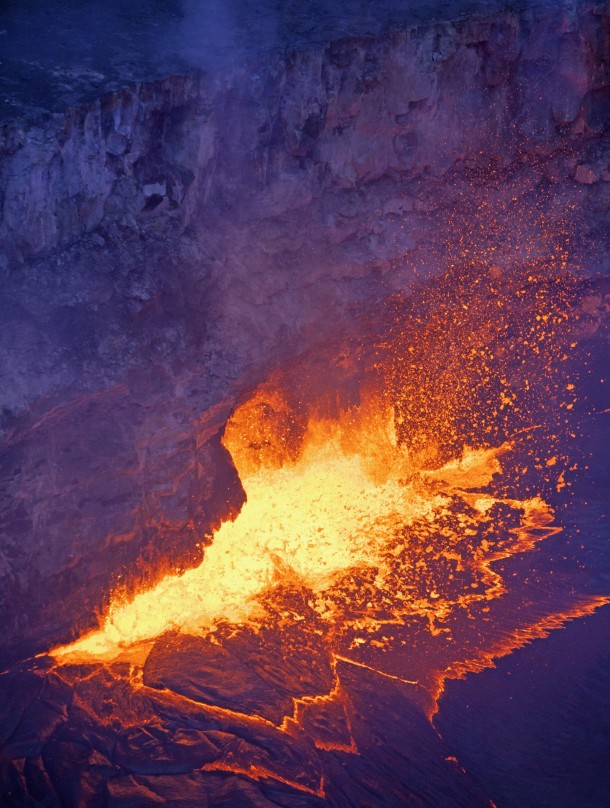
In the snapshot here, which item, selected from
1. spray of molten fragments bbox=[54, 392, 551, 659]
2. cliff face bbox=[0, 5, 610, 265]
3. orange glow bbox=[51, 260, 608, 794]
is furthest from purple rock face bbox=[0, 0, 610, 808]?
spray of molten fragments bbox=[54, 392, 551, 659]

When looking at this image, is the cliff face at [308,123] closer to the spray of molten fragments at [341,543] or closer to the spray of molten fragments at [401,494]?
the spray of molten fragments at [401,494]

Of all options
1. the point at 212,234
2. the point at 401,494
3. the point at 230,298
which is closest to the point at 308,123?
the point at 212,234

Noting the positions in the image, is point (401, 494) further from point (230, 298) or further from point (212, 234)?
point (212, 234)

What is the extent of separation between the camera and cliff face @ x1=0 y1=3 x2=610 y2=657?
6.52 m

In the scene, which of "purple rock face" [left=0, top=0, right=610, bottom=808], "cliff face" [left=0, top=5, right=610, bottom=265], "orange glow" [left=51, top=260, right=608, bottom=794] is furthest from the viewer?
"orange glow" [left=51, top=260, right=608, bottom=794]

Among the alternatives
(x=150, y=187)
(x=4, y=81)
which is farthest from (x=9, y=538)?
(x=4, y=81)

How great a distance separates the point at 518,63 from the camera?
8.17 meters

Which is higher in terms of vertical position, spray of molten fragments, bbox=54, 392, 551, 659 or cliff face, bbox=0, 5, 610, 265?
cliff face, bbox=0, 5, 610, 265

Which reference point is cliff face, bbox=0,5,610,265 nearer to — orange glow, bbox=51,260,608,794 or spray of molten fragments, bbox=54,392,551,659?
orange glow, bbox=51,260,608,794

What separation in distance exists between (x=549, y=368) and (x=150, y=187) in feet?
17.7

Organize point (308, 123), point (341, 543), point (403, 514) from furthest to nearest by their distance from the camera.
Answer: point (403, 514)
point (341, 543)
point (308, 123)

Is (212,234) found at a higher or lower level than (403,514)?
higher

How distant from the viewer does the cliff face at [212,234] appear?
6.52 metres

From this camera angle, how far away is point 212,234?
738 cm
